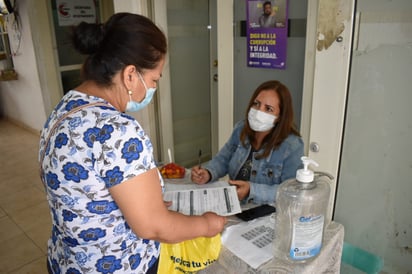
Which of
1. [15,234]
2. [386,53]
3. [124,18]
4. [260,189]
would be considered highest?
[124,18]

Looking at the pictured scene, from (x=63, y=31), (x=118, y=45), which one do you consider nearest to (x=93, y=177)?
(x=118, y=45)

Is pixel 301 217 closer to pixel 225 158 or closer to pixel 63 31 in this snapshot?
pixel 225 158

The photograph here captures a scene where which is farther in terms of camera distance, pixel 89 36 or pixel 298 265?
pixel 298 265

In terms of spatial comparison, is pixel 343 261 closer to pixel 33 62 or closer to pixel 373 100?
pixel 373 100

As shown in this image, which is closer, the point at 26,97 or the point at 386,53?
the point at 386,53

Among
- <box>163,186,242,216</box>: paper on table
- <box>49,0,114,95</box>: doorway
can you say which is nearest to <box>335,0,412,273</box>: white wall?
<box>163,186,242,216</box>: paper on table

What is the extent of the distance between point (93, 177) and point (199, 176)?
2.44 ft

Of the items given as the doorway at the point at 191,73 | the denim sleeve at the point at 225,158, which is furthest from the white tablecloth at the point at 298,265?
the doorway at the point at 191,73

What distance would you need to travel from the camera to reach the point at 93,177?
724 mm

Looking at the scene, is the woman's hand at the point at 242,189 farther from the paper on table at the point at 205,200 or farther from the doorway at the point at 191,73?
the doorway at the point at 191,73

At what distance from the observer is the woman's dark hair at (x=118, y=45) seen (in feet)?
2.48

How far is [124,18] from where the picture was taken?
77 centimetres

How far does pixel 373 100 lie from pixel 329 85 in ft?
0.69

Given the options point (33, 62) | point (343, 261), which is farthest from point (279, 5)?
point (33, 62)
